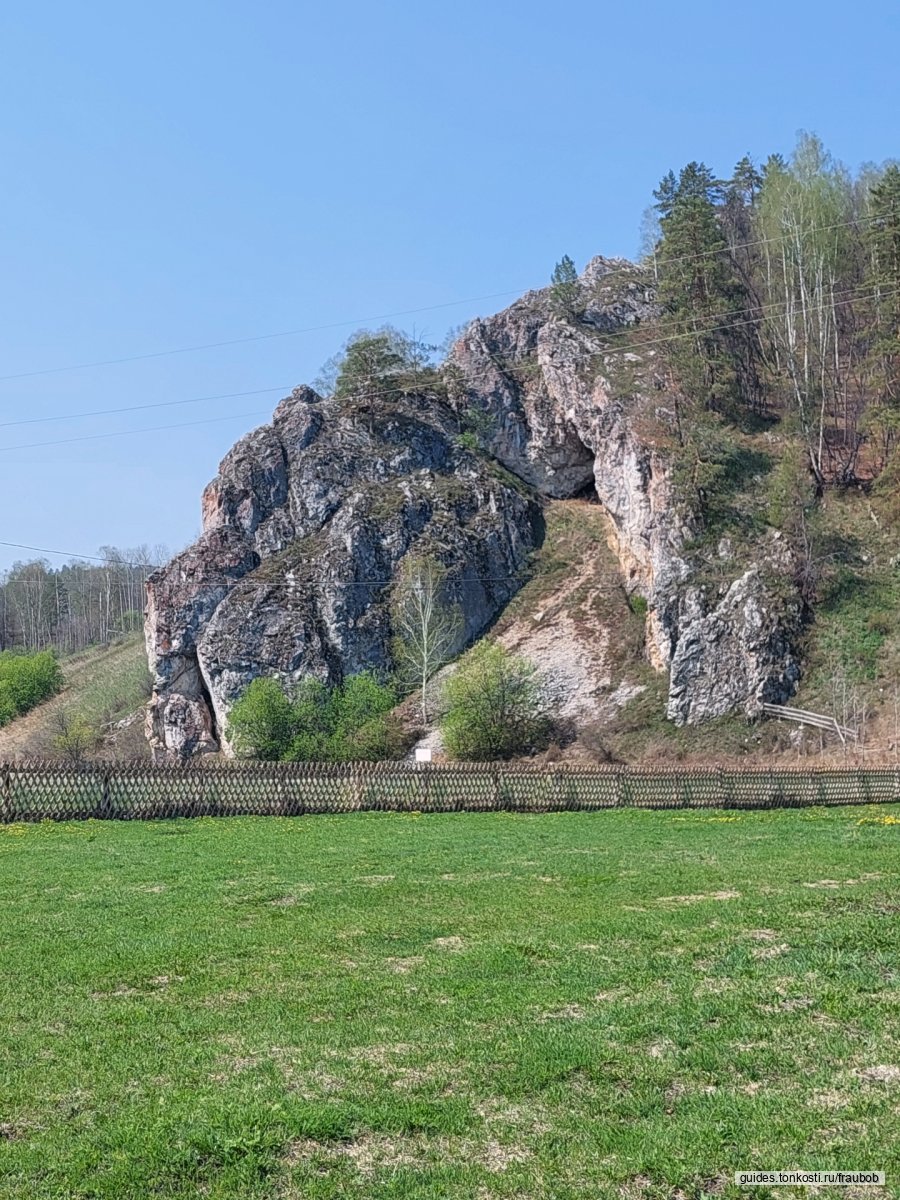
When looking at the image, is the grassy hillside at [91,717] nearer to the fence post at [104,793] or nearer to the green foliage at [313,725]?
the green foliage at [313,725]

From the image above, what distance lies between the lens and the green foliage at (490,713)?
45.8 metres

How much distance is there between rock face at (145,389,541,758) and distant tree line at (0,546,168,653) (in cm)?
5869

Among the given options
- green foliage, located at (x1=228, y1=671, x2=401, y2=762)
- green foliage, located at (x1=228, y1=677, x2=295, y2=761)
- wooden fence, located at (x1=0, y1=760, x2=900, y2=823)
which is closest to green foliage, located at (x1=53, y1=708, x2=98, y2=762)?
green foliage, located at (x1=228, y1=677, x2=295, y2=761)

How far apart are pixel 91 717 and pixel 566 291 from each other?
4606cm

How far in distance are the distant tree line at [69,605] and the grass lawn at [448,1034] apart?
112 m

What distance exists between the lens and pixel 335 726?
5128cm

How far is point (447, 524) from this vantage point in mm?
62094

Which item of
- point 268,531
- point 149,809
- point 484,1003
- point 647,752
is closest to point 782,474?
point 647,752

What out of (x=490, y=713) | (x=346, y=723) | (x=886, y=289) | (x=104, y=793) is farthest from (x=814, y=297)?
(x=104, y=793)

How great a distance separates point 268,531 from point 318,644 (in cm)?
995

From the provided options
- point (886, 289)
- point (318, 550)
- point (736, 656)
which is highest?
point (886, 289)

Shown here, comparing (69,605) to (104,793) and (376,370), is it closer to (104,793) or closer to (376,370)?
(376,370)

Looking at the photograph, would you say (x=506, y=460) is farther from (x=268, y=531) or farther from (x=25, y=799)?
(x=25, y=799)

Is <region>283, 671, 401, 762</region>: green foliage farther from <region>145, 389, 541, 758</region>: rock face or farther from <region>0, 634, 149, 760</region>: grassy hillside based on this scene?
<region>0, 634, 149, 760</region>: grassy hillside
